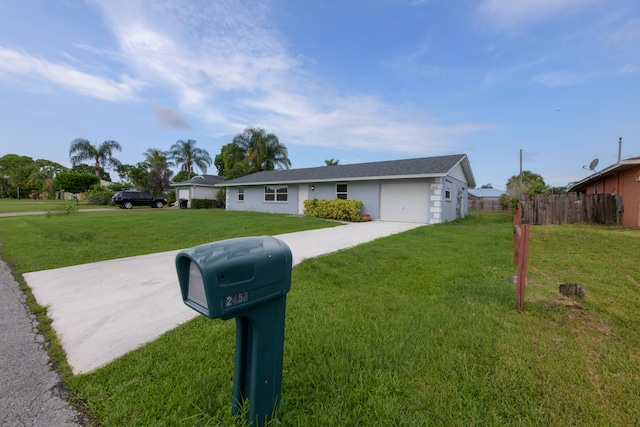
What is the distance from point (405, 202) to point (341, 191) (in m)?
3.95

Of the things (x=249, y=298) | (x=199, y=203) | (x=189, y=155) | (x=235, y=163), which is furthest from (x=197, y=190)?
(x=249, y=298)

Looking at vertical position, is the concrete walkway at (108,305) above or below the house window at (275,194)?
below

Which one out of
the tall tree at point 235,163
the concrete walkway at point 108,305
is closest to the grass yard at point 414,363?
the concrete walkway at point 108,305

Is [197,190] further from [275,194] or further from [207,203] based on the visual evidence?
[275,194]

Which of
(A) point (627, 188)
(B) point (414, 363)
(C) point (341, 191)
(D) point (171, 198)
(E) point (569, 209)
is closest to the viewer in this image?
(B) point (414, 363)

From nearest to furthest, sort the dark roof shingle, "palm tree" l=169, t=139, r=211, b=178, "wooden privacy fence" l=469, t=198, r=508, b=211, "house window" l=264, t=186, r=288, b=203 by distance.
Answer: the dark roof shingle, "house window" l=264, t=186, r=288, b=203, "wooden privacy fence" l=469, t=198, r=508, b=211, "palm tree" l=169, t=139, r=211, b=178

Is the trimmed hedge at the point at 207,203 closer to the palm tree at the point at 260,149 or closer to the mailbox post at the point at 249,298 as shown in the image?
the palm tree at the point at 260,149

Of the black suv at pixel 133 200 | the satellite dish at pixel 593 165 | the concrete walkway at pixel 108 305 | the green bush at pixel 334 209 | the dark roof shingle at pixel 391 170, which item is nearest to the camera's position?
the concrete walkway at pixel 108 305

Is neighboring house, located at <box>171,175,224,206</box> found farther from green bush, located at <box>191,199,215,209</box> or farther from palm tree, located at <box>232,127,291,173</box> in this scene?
palm tree, located at <box>232,127,291,173</box>

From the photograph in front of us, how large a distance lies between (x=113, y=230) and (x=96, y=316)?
7.87 meters

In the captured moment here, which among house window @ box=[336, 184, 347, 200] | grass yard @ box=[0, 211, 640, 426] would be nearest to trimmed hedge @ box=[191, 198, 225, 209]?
house window @ box=[336, 184, 347, 200]

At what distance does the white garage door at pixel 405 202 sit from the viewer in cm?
1360

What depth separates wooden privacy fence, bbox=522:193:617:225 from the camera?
39.3ft

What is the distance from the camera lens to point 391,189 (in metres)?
14.7
